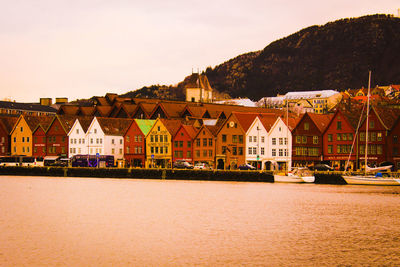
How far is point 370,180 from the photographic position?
3337 inches

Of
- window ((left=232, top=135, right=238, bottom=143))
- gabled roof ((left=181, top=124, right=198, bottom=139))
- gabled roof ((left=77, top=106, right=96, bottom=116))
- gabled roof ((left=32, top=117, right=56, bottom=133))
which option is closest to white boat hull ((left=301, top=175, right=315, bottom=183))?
window ((left=232, top=135, right=238, bottom=143))

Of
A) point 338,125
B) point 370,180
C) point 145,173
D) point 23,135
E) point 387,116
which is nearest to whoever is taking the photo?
point 370,180

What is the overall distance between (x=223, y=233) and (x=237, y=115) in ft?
257

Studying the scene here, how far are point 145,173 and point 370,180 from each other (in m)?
37.4

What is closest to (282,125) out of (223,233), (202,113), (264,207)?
(202,113)

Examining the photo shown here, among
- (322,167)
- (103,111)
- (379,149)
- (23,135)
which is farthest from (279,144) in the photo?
(103,111)

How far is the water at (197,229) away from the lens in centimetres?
3167

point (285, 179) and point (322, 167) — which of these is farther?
point (322, 167)

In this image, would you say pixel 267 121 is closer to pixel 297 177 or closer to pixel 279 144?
pixel 279 144

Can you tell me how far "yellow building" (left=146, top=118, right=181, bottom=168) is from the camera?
124562mm

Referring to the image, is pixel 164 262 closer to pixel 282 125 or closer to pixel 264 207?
pixel 264 207

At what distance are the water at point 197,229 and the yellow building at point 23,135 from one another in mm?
76440

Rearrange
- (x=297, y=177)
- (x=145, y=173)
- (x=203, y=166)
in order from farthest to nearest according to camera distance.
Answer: (x=203, y=166), (x=145, y=173), (x=297, y=177)

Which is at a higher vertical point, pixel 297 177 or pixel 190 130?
pixel 190 130
